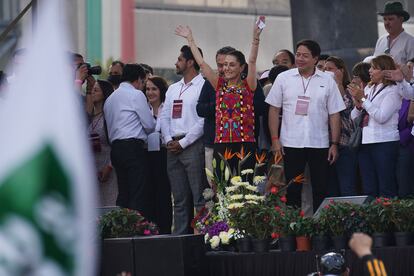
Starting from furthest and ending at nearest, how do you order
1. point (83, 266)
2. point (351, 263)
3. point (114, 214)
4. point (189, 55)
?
point (189, 55), point (114, 214), point (351, 263), point (83, 266)

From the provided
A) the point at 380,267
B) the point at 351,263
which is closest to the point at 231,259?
the point at 351,263

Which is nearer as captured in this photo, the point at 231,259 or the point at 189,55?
the point at 231,259

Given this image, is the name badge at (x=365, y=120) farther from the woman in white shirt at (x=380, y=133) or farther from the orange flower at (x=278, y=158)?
the orange flower at (x=278, y=158)

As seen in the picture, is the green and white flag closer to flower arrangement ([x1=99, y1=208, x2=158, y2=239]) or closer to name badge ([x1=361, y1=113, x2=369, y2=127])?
flower arrangement ([x1=99, y1=208, x2=158, y2=239])

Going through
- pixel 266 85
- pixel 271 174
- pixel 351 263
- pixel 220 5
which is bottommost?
pixel 351 263

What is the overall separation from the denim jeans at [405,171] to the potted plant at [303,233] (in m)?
1.85

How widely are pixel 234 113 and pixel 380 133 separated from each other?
1353mm

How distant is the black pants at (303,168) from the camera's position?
34.8 feet

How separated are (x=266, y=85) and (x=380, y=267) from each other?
7.36 meters

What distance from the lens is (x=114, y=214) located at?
9.26 meters

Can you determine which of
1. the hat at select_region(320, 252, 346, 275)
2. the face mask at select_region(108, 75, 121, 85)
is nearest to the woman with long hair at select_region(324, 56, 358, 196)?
the face mask at select_region(108, 75, 121, 85)

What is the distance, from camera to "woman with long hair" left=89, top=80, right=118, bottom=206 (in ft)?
39.4

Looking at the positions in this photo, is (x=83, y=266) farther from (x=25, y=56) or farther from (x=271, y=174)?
(x=271, y=174)

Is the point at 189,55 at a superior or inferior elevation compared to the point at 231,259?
superior
